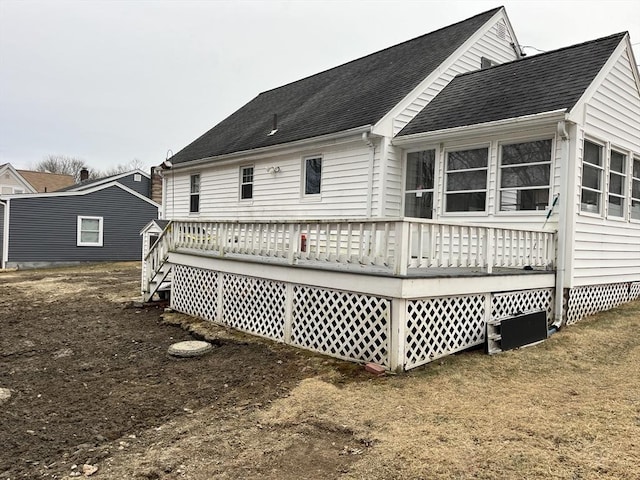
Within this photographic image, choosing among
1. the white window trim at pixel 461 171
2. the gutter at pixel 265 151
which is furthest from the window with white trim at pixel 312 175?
the white window trim at pixel 461 171

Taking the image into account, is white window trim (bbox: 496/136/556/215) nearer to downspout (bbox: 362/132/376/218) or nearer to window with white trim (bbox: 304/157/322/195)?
downspout (bbox: 362/132/376/218)

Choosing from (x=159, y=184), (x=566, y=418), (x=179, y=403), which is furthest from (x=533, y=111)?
(x=159, y=184)

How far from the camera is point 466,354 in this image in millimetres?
6098

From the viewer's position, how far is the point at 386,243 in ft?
18.2

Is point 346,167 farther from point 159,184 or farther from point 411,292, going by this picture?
point 159,184

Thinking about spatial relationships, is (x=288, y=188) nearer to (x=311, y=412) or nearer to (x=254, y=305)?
(x=254, y=305)

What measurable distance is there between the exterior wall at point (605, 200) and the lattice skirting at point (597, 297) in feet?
0.48

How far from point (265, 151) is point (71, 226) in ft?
50.5

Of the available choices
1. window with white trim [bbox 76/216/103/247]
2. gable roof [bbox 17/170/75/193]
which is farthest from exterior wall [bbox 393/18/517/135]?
gable roof [bbox 17/170/75/193]

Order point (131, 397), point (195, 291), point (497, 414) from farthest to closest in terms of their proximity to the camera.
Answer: point (195, 291)
point (131, 397)
point (497, 414)

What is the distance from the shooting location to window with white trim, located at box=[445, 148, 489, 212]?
28.8ft

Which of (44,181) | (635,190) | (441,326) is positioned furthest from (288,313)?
(44,181)

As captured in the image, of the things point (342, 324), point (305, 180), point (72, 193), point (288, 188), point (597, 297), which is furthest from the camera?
point (72, 193)

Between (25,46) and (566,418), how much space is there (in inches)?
829
